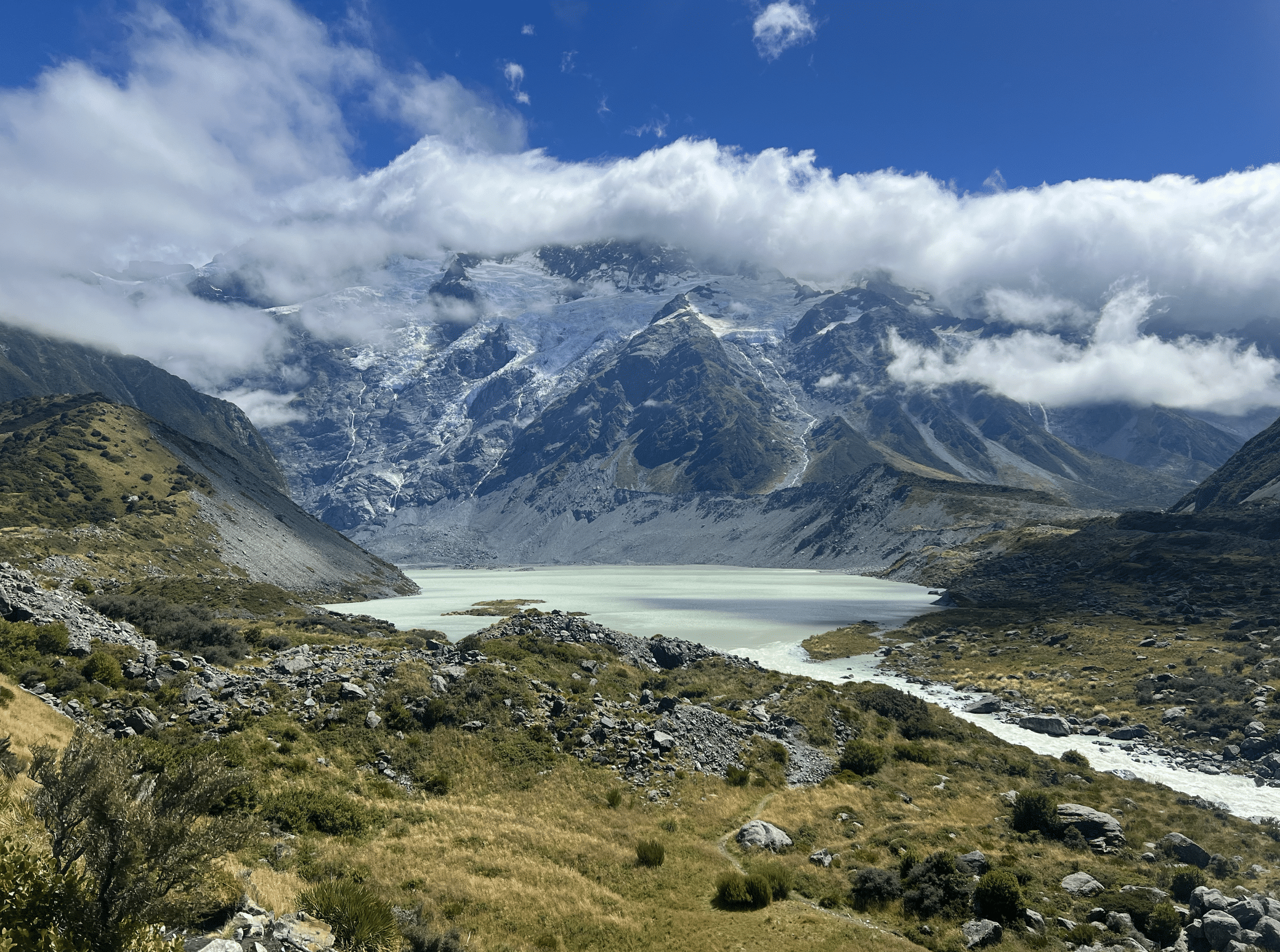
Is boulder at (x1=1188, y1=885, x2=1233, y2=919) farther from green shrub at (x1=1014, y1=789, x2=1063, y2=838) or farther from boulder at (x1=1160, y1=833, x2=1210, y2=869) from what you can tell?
green shrub at (x1=1014, y1=789, x2=1063, y2=838)

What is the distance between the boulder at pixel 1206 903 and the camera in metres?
22.8

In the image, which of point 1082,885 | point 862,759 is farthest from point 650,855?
point 862,759

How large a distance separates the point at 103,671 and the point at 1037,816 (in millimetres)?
44088

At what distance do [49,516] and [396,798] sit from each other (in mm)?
127036

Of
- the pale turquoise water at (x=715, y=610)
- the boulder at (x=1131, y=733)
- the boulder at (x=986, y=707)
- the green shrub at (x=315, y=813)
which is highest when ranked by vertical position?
the green shrub at (x=315, y=813)

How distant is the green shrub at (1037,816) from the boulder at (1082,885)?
566 cm

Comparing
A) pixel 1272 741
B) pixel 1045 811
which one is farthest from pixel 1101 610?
pixel 1045 811

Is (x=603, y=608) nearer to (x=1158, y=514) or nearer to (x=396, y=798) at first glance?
(x=396, y=798)

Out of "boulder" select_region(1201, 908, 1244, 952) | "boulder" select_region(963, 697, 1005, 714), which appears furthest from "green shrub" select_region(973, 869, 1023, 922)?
"boulder" select_region(963, 697, 1005, 714)

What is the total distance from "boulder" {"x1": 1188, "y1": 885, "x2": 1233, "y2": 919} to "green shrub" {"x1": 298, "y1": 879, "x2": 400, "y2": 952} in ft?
82.7

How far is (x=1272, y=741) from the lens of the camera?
49312 mm

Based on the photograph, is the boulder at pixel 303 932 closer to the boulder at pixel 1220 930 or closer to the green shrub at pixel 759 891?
the green shrub at pixel 759 891

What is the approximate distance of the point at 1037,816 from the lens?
32.6 meters

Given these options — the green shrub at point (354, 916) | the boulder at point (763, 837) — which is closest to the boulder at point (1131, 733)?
the boulder at point (763, 837)
